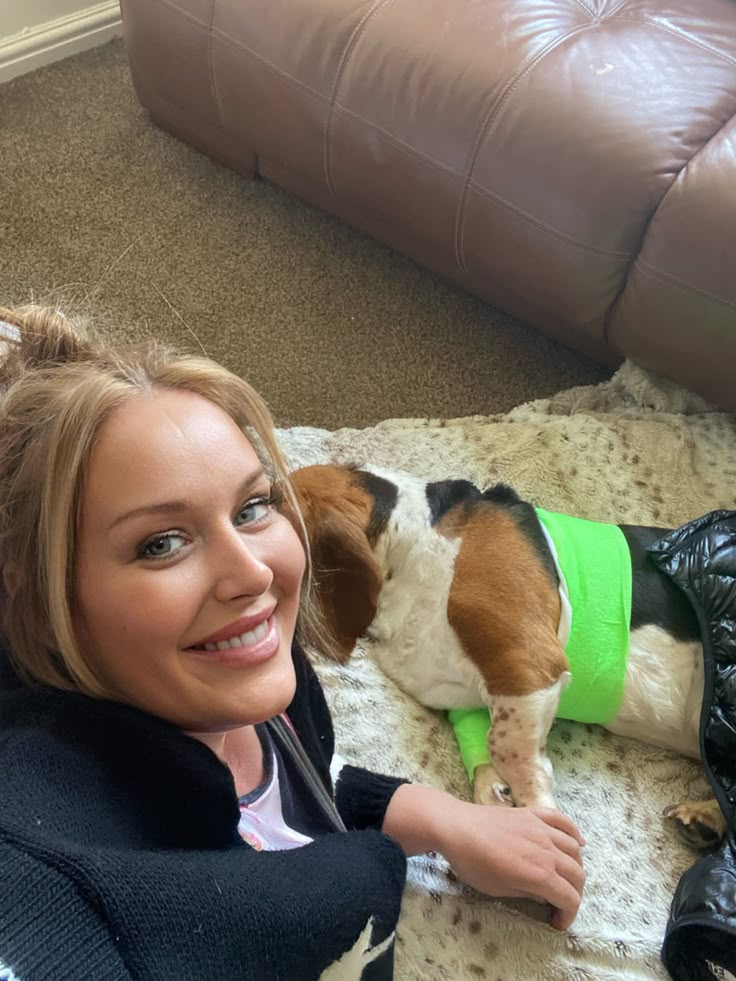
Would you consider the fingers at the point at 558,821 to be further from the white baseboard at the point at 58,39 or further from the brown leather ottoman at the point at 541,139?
the white baseboard at the point at 58,39

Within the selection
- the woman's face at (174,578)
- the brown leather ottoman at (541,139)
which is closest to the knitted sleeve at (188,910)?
the woman's face at (174,578)

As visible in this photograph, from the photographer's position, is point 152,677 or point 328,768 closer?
point 152,677

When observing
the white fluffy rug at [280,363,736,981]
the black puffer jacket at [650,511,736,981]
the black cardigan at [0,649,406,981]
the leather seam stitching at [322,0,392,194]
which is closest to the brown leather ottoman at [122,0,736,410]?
the leather seam stitching at [322,0,392,194]

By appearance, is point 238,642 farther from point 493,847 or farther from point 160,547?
point 493,847

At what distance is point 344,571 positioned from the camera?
5.13ft

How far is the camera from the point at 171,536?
933 millimetres

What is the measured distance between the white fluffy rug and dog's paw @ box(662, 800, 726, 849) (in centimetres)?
3

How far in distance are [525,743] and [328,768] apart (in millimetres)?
377

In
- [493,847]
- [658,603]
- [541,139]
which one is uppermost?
[541,139]

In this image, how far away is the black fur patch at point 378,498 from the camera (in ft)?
5.32

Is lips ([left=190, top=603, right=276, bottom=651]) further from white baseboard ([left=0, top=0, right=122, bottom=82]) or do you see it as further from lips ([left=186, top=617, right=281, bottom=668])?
white baseboard ([left=0, top=0, right=122, bottom=82])

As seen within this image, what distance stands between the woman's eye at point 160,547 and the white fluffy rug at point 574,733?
2.31 ft

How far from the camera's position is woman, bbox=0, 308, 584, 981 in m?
0.76

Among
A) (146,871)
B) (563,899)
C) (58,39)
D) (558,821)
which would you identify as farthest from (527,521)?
(58,39)
